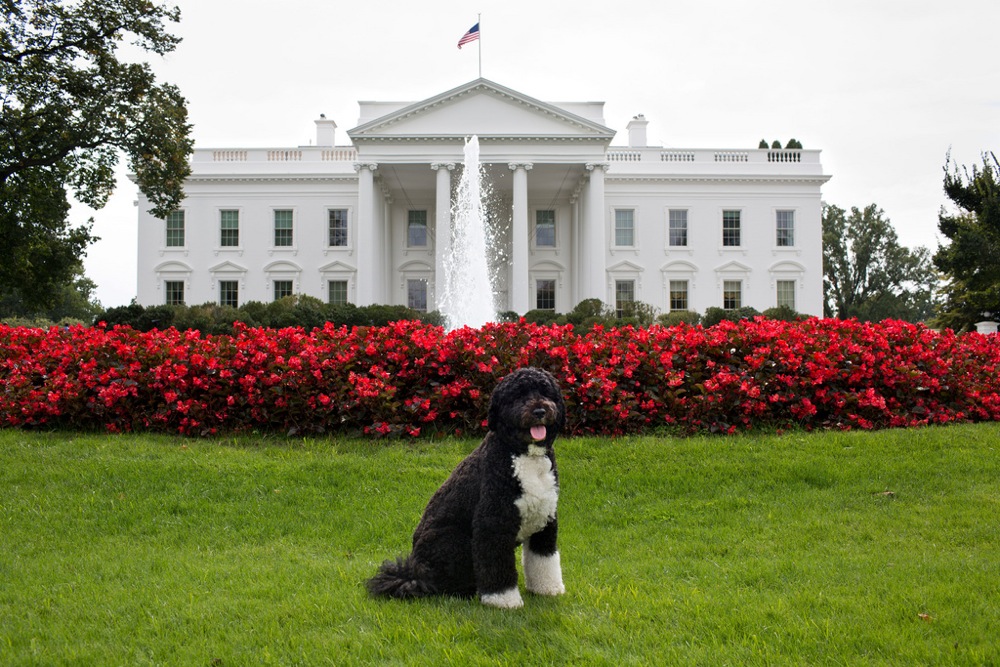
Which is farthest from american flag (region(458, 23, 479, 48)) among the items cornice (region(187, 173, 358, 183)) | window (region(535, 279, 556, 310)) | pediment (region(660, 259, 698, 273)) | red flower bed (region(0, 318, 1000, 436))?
red flower bed (region(0, 318, 1000, 436))

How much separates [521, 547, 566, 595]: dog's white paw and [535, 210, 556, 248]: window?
3290 cm

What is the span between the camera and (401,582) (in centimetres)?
381

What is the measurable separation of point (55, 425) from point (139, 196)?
30.9 metres

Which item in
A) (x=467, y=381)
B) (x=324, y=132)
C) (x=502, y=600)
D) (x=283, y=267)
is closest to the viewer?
(x=502, y=600)

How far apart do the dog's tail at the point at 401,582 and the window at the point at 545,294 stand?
107ft

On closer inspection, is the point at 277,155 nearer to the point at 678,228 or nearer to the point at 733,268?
the point at 678,228

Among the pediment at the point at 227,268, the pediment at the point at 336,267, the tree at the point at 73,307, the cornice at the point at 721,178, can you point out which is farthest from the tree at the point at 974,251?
the tree at the point at 73,307

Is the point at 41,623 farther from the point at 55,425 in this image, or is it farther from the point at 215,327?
the point at 215,327

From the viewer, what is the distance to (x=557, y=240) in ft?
120

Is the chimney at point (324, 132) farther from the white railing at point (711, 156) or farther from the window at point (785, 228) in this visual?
the window at point (785, 228)

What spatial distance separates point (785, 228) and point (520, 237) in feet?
46.1

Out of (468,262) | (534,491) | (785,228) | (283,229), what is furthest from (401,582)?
(785,228)

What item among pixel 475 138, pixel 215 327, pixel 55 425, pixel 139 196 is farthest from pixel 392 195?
pixel 55 425

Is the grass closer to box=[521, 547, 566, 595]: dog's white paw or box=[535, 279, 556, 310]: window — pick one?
box=[521, 547, 566, 595]: dog's white paw
